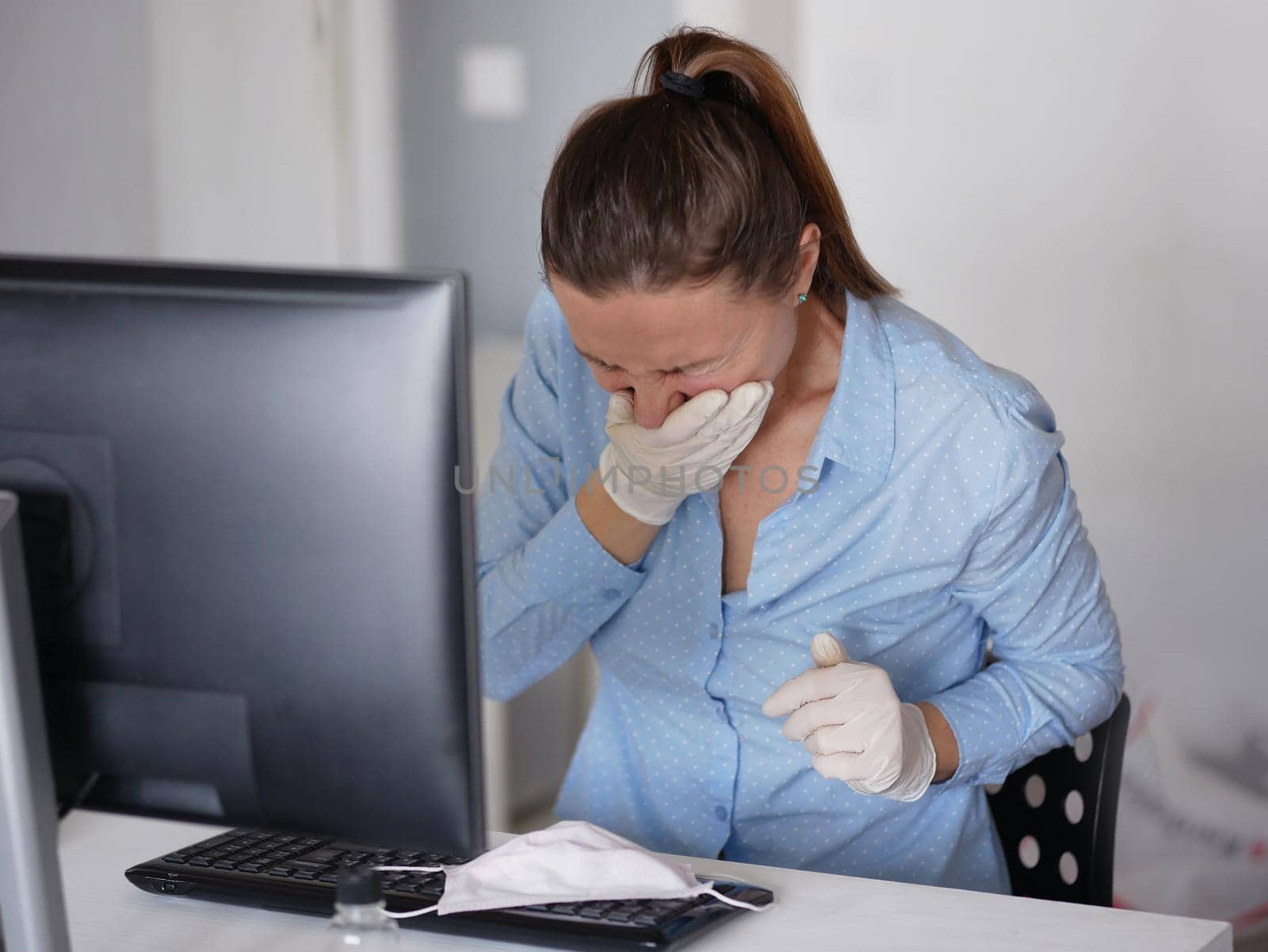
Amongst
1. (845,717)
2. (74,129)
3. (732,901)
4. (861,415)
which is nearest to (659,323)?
(861,415)

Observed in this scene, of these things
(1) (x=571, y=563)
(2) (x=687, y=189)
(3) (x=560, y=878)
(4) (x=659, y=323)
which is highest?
(2) (x=687, y=189)

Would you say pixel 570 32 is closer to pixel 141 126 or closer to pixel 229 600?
pixel 141 126

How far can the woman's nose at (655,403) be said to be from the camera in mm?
1162

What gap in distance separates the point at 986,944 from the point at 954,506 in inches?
17.9

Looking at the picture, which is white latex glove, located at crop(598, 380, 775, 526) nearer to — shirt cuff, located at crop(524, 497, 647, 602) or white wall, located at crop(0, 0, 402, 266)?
shirt cuff, located at crop(524, 497, 647, 602)

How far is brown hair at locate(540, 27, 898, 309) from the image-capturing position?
106cm

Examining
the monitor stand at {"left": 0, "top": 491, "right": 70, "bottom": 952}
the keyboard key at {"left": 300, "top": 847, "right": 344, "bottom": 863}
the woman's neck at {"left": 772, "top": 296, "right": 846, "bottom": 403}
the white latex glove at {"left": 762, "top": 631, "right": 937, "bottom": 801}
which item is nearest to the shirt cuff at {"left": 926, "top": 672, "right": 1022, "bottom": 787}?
the white latex glove at {"left": 762, "top": 631, "right": 937, "bottom": 801}

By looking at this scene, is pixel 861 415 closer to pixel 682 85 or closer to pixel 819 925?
pixel 682 85

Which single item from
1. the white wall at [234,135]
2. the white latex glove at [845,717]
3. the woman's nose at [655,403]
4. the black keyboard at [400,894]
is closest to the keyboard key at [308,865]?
the black keyboard at [400,894]

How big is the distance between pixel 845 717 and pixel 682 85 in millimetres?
558

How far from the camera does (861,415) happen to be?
1.22 m

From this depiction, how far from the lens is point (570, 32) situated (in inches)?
99.3

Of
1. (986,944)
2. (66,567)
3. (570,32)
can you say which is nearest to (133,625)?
(66,567)

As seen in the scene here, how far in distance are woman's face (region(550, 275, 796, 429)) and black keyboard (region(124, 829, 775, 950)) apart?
434 mm
